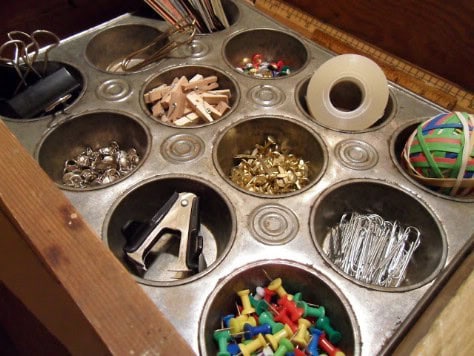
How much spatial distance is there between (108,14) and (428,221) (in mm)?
1315

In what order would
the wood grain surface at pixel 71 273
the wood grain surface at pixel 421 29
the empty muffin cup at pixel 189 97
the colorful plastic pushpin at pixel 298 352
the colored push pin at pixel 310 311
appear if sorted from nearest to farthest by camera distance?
the wood grain surface at pixel 71 273
the colorful plastic pushpin at pixel 298 352
the colored push pin at pixel 310 311
the wood grain surface at pixel 421 29
the empty muffin cup at pixel 189 97

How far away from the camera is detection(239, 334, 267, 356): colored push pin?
90 cm

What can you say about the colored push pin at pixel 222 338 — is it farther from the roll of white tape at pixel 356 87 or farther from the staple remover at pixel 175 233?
the roll of white tape at pixel 356 87

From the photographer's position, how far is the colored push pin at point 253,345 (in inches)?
35.6

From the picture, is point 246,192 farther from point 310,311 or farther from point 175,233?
point 310,311

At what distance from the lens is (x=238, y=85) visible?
1.41 meters

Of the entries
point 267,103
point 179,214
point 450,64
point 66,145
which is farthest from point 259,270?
point 450,64

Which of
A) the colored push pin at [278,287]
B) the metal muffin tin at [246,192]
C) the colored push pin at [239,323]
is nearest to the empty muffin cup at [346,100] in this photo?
the metal muffin tin at [246,192]

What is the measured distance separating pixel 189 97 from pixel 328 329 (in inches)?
32.1

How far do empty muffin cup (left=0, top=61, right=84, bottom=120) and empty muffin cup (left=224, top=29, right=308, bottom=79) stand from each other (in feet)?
1.80

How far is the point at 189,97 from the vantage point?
1388 millimetres

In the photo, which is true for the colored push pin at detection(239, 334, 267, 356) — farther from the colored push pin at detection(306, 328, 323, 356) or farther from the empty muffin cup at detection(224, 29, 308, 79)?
the empty muffin cup at detection(224, 29, 308, 79)

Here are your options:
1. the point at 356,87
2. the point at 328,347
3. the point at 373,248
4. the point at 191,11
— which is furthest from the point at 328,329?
the point at 191,11

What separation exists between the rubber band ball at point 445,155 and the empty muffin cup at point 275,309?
1.33ft
